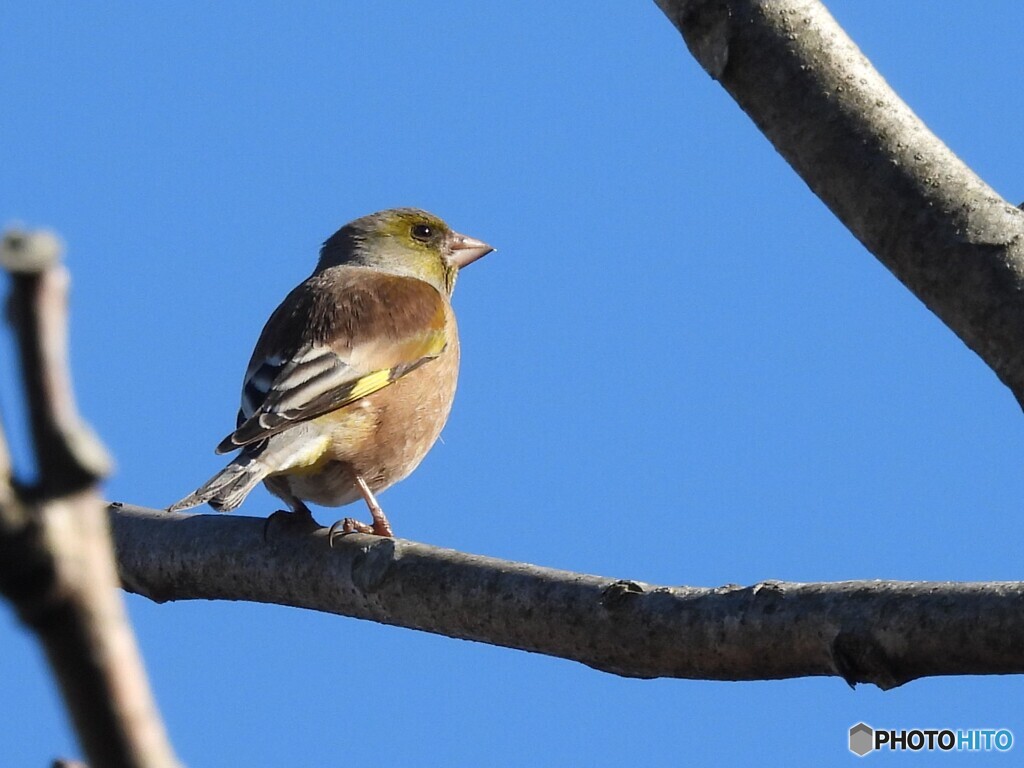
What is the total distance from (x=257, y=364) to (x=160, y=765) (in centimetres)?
572

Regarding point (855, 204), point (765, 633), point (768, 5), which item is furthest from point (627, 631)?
point (768, 5)

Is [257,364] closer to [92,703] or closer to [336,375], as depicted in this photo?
[336,375]

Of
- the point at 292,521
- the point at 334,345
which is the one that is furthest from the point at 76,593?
the point at 334,345

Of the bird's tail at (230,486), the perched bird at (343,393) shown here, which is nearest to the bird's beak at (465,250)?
the perched bird at (343,393)

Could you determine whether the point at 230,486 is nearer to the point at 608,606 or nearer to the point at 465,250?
the point at 608,606

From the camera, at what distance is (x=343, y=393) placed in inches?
237

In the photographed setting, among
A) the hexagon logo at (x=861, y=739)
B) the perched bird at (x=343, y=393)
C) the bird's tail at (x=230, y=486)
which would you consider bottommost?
the hexagon logo at (x=861, y=739)

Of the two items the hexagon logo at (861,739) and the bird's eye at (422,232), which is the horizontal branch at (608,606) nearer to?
the hexagon logo at (861,739)

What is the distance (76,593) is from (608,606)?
2.52 m

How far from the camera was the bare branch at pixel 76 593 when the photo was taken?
2.70 ft

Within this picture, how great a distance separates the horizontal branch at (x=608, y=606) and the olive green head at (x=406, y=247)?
324 centimetres

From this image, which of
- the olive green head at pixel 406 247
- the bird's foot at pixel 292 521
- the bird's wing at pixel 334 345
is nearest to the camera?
the bird's foot at pixel 292 521

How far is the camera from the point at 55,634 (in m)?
0.83

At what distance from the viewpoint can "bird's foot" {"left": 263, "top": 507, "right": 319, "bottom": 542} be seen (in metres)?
4.63
